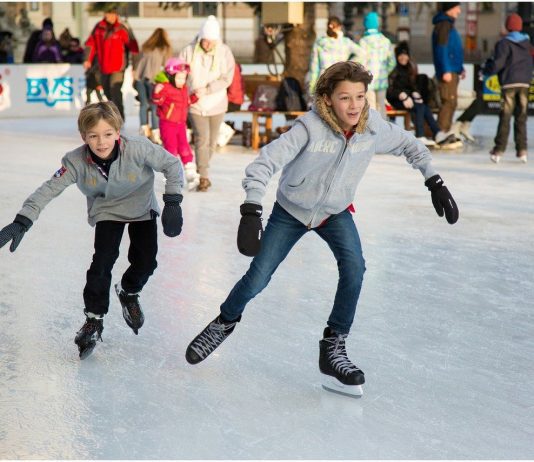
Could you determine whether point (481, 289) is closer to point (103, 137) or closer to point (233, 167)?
point (103, 137)

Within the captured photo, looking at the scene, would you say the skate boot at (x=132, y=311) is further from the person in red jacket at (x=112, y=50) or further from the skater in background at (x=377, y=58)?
the person in red jacket at (x=112, y=50)

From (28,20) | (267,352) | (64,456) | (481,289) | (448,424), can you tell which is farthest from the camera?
(28,20)

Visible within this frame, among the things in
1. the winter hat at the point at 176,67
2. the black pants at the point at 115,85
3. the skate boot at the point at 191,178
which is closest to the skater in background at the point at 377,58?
the black pants at the point at 115,85

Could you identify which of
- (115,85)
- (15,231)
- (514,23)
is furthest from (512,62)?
(15,231)

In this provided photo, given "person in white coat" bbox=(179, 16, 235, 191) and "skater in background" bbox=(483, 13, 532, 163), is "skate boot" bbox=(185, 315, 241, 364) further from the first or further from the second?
"skater in background" bbox=(483, 13, 532, 163)

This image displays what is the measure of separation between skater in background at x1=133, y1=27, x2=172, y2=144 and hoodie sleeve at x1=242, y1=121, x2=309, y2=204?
8.66 m

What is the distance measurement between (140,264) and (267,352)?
0.58 metres

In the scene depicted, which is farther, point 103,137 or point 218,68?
point 218,68

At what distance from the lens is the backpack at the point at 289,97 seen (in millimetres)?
11672

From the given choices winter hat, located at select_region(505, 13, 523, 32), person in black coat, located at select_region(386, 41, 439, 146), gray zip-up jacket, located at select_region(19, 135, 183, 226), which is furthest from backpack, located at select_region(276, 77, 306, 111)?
gray zip-up jacket, located at select_region(19, 135, 183, 226)

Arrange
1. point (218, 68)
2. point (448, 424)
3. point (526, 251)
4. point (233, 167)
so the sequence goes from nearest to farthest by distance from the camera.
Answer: point (448, 424)
point (526, 251)
point (218, 68)
point (233, 167)

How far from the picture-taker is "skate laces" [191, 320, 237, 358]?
3.59 metres

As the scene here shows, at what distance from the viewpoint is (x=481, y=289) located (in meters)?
4.97

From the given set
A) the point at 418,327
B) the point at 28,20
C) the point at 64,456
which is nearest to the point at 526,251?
the point at 418,327
